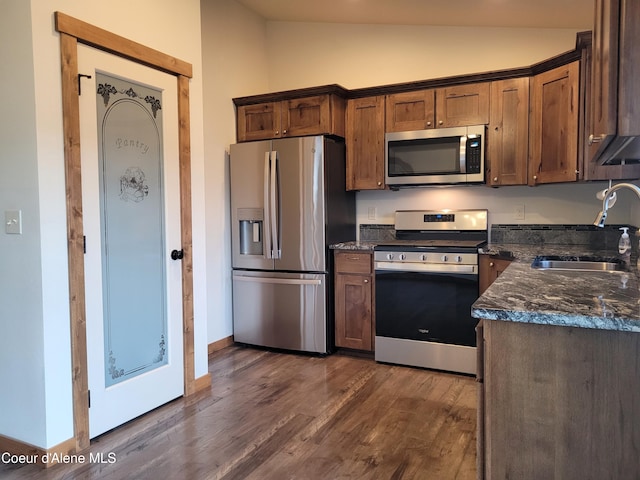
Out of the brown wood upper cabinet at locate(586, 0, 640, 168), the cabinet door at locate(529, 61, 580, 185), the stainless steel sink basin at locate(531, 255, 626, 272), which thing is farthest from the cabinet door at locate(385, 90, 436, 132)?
the brown wood upper cabinet at locate(586, 0, 640, 168)

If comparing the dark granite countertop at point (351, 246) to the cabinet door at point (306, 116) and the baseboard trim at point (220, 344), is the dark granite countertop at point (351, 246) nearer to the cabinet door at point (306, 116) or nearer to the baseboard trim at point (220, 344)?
the cabinet door at point (306, 116)

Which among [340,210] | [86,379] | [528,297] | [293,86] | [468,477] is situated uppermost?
[293,86]

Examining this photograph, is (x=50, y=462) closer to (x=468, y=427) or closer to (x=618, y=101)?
(x=468, y=427)

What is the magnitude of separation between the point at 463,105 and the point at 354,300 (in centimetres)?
172

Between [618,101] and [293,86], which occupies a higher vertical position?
[293,86]

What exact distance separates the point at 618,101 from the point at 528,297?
24.8 inches

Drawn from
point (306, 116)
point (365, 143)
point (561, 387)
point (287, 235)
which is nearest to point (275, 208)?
point (287, 235)

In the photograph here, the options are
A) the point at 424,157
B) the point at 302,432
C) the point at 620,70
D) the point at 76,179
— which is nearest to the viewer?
the point at 620,70

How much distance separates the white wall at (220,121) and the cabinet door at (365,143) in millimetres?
1053

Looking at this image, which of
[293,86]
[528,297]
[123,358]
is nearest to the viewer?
[528,297]

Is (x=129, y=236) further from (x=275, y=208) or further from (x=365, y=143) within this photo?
(x=365, y=143)

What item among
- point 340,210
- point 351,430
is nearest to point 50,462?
point 351,430

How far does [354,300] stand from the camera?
12.5 feet

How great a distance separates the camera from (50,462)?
2.21m
